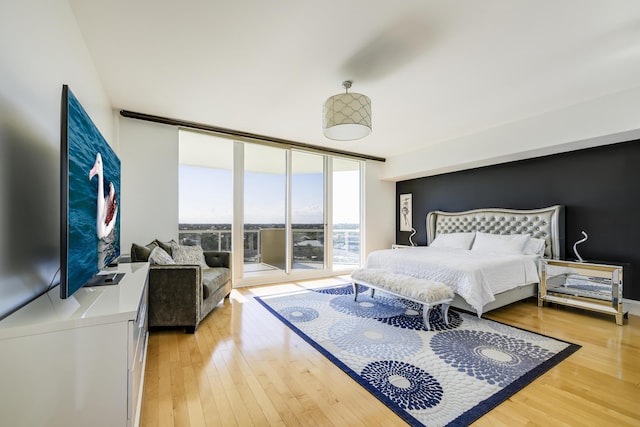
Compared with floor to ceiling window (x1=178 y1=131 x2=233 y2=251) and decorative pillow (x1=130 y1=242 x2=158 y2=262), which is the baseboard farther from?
decorative pillow (x1=130 y1=242 x2=158 y2=262)

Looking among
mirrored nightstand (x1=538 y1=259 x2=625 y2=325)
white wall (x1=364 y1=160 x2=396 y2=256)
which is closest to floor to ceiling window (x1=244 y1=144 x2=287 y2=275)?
white wall (x1=364 y1=160 x2=396 y2=256)

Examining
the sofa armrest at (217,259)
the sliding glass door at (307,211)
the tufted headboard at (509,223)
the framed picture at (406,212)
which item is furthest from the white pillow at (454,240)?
the sofa armrest at (217,259)

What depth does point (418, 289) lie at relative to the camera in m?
2.93

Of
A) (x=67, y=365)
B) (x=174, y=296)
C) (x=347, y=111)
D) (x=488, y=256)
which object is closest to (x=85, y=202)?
(x=67, y=365)

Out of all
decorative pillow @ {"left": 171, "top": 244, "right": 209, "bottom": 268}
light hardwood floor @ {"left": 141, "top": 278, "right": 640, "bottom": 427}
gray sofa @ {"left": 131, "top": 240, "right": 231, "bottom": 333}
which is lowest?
light hardwood floor @ {"left": 141, "top": 278, "right": 640, "bottom": 427}

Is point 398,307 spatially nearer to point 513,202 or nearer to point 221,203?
point 513,202

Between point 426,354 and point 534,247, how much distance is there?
2.83 meters

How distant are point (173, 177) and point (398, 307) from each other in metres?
3.64

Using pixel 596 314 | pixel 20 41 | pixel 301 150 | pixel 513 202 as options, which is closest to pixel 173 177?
pixel 301 150

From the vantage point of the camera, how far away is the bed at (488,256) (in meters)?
3.11

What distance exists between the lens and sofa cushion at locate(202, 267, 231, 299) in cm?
303

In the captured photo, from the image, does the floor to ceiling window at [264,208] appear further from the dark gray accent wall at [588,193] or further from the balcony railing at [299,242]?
the dark gray accent wall at [588,193]

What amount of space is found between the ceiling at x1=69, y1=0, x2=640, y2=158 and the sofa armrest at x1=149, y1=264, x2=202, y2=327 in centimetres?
201

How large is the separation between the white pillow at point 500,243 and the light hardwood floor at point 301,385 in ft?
4.26
